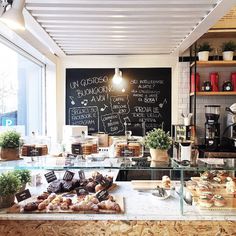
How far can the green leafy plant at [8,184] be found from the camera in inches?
75.9

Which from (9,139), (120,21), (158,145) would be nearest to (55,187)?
(9,139)

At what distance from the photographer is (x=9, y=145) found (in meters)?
2.21

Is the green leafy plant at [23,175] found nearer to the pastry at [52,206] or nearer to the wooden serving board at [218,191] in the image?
the pastry at [52,206]

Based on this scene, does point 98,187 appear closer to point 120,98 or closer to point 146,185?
point 146,185

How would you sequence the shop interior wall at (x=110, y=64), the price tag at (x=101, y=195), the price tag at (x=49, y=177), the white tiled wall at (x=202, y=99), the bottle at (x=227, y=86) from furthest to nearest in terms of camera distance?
the shop interior wall at (x=110, y=64), the white tiled wall at (x=202, y=99), the bottle at (x=227, y=86), the price tag at (x=49, y=177), the price tag at (x=101, y=195)

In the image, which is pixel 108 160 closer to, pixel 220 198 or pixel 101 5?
pixel 220 198

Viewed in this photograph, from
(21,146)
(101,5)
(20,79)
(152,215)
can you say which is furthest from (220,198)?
(20,79)

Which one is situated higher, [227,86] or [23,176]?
[227,86]

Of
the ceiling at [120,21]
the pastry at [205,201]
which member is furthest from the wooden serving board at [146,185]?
the ceiling at [120,21]

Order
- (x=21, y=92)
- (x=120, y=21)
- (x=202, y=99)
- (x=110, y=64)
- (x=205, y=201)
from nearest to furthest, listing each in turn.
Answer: (x=205, y=201)
(x=120, y=21)
(x=21, y=92)
(x=202, y=99)
(x=110, y=64)

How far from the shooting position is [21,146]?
229 cm

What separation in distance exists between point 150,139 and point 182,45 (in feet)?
8.90

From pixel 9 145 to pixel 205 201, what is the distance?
4.79 ft

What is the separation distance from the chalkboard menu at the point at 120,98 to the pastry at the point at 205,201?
348cm
